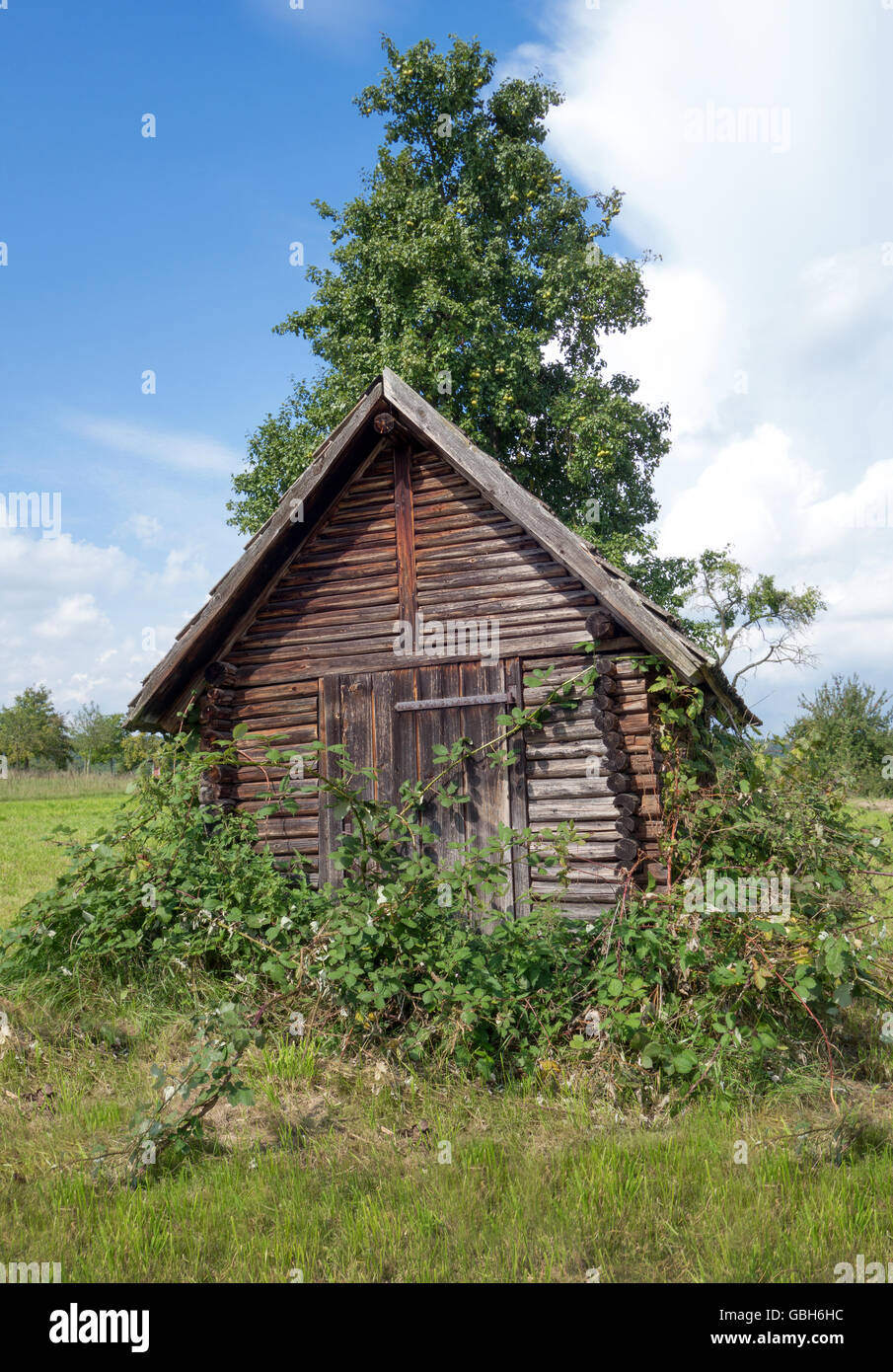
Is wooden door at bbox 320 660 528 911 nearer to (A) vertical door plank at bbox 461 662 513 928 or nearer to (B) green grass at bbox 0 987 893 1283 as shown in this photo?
(A) vertical door plank at bbox 461 662 513 928

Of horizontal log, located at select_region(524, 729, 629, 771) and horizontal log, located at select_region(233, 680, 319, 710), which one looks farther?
horizontal log, located at select_region(233, 680, 319, 710)

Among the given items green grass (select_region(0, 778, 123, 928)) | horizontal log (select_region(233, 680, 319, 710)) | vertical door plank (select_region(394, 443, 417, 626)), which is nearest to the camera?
vertical door plank (select_region(394, 443, 417, 626))

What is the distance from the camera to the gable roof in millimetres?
6980

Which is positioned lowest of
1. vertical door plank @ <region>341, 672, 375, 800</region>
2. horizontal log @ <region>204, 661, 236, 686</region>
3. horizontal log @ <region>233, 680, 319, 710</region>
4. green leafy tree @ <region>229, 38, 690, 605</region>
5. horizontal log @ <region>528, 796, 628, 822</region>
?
horizontal log @ <region>528, 796, 628, 822</region>

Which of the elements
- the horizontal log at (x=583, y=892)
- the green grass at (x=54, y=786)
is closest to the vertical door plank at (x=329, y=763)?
the horizontal log at (x=583, y=892)

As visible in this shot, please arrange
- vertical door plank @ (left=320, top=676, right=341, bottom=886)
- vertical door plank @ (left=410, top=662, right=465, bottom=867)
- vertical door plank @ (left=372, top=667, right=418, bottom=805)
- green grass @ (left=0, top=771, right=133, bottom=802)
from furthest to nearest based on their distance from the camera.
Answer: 1. green grass @ (left=0, top=771, right=133, bottom=802)
2. vertical door plank @ (left=320, top=676, right=341, bottom=886)
3. vertical door plank @ (left=372, top=667, right=418, bottom=805)
4. vertical door plank @ (left=410, top=662, right=465, bottom=867)

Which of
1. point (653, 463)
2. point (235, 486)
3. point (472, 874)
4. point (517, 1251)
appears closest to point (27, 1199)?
point (517, 1251)

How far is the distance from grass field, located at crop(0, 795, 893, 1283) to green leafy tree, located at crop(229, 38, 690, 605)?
14387 millimetres

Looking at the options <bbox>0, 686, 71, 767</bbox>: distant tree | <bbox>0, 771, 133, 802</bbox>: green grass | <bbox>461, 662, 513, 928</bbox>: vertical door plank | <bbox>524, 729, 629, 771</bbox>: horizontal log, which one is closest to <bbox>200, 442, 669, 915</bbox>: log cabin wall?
<bbox>524, 729, 629, 771</bbox>: horizontal log

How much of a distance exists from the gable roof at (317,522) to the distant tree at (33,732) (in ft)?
166

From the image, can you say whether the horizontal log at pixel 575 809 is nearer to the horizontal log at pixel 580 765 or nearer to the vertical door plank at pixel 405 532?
the horizontal log at pixel 580 765

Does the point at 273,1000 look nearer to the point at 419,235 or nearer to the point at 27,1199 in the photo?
the point at 27,1199

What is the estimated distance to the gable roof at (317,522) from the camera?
698 cm
